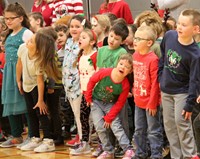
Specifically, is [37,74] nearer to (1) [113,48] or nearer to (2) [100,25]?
(2) [100,25]

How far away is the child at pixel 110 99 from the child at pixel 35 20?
1.79m

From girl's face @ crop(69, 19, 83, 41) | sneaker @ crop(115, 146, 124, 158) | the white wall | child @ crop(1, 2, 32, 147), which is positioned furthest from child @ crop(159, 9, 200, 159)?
the white wall

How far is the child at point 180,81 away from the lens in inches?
181

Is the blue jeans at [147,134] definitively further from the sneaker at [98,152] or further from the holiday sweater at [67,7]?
the holiday sweater at [67,7]

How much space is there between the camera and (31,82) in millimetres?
6109

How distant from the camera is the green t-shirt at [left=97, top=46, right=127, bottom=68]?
5.42 metres

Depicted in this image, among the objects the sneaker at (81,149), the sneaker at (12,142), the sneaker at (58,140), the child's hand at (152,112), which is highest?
the child's hand at (152,112)

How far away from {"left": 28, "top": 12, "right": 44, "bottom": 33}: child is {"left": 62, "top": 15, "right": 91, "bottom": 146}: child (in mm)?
Result: 964

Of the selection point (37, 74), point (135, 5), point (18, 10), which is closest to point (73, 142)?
point (37, 74)

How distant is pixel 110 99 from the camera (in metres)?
5.34

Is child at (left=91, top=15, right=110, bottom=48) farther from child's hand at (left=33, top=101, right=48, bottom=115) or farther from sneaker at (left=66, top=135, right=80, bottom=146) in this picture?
sneaker at (left=66, top=135, right=80, bottom=146)

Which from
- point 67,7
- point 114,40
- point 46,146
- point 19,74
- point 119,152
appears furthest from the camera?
point 67,7

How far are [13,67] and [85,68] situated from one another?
3.56 ft

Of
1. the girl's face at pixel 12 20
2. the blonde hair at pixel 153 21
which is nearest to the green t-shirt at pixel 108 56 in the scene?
the blonde hair at pixel 153 21
